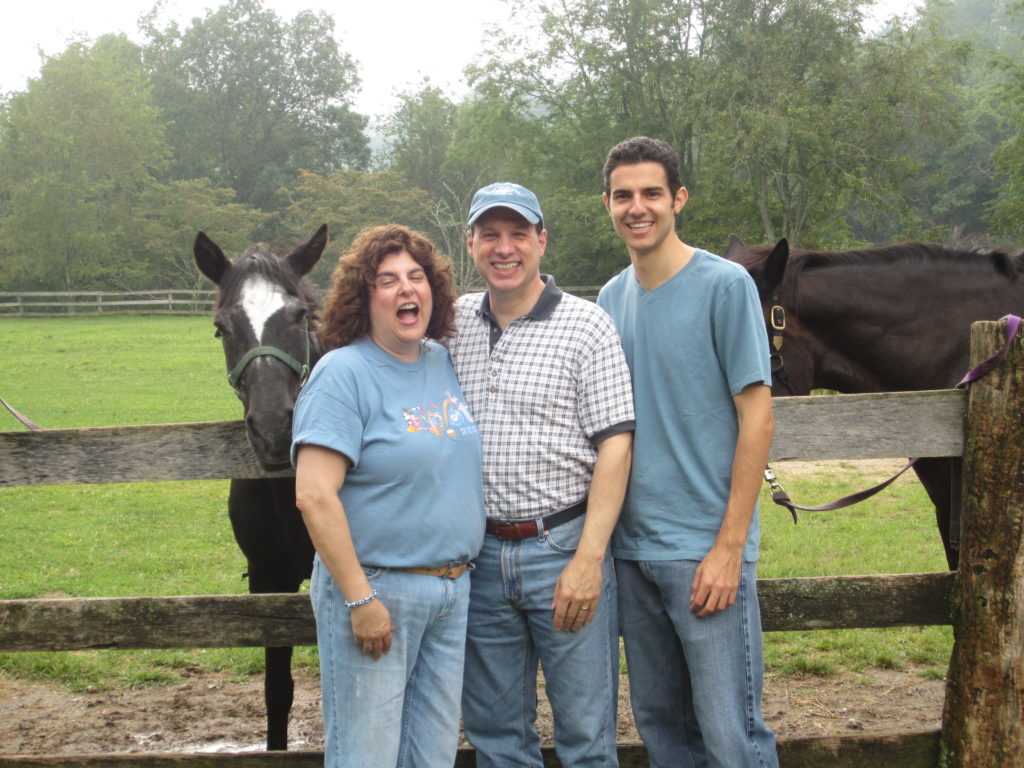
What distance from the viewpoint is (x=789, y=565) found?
276 inches

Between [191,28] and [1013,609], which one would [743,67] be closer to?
[1013,609]

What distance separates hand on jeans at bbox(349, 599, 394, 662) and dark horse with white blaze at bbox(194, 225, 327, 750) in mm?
798

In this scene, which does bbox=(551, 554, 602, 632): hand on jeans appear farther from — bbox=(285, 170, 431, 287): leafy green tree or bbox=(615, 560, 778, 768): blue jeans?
bbox=(285, 170, 431, 287): leafy green tree

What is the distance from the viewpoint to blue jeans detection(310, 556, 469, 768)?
236 cm

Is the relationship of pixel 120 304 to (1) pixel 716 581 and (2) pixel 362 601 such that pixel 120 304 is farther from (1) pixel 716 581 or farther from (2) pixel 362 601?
(1) pixel 716 581

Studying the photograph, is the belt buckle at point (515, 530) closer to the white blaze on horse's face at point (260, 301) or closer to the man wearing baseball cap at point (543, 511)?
the man wearing baseball cap at point (543, 511)

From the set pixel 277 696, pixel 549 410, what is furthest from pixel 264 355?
pixel 277 696

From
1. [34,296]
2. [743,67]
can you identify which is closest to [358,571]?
[743,67]

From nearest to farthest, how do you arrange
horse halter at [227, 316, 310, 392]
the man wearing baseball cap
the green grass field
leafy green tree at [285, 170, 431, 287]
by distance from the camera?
the man wearing baseball cap
horse halter at [227, 316, 310, 392]
the green grass field
leafy green tree at [285, 170, 431, 287]

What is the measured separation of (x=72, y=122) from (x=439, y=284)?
164 ft

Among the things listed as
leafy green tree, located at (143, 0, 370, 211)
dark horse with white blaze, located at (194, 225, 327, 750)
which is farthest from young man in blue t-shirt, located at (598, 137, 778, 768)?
leafy green tree, located at (143, 0, 370, 211)

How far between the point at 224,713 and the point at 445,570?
2764 mm

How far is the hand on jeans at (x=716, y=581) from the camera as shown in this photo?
2480mm

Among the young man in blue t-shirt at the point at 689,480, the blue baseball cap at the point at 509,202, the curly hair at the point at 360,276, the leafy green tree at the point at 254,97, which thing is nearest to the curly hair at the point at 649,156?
the young man in blue t-shirt at the point at 689,480
